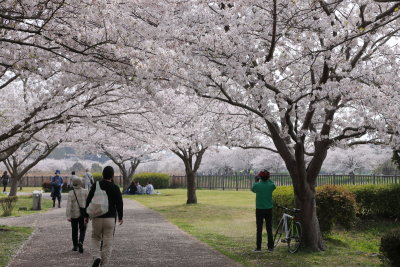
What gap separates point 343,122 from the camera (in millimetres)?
12586

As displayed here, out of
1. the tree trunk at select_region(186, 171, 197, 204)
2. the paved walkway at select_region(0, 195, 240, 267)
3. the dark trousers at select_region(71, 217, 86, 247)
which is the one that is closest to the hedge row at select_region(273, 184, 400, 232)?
the paved walkway at select_region(0, 195, 240, 267)

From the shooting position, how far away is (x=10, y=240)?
38.0ft

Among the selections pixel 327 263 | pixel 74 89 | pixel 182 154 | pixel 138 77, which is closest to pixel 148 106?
pixel 74 89

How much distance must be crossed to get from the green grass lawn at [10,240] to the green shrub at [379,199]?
993 centimetres

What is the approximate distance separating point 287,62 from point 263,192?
9.37 feet

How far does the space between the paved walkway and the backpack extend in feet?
4.78

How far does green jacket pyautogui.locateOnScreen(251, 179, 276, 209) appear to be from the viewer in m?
10.5

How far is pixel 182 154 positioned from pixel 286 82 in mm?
14286

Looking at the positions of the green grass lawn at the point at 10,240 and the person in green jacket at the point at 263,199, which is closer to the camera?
the green grass lawn at the point at 10,240

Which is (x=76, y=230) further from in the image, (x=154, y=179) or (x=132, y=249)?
(x=154, y=179)

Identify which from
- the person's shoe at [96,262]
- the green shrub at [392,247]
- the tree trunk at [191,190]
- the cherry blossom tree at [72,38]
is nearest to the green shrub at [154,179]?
the tree trunk at [191,190]

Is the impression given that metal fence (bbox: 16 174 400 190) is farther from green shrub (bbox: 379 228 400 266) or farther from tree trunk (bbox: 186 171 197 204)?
green shrub (bbox: 379 228 400 266)

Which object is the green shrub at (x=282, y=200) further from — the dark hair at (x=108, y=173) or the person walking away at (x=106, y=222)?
the dark hair at (x=108, y=173)

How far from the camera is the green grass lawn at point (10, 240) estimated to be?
9.30 meters
